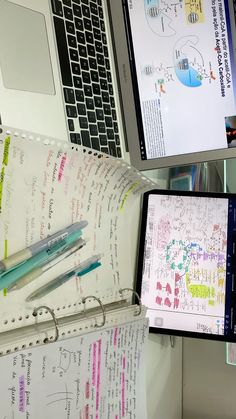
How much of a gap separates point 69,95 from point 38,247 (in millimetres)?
269

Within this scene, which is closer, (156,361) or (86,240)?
(86,240)

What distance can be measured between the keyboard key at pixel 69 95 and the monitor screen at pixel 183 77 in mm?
163

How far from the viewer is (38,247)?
621 millimetres

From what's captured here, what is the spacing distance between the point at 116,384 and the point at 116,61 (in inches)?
22.6

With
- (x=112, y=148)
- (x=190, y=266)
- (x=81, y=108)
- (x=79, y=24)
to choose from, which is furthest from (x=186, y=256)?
(x=79, y=24)

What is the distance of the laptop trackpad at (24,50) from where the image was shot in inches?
25.9

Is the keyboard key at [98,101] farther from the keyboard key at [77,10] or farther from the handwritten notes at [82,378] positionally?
the handwritten notes at [82,378]

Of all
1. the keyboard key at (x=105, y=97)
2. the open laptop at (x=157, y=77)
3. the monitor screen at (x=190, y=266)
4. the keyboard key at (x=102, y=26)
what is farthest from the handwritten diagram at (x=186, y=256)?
the keyboard key at (x=102, y=26)

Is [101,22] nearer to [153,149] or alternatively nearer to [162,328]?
[153,149]

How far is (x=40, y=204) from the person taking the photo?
64cm

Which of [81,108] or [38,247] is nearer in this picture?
[38,247]

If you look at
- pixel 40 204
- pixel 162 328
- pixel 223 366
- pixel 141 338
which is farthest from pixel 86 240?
pixel 223 366

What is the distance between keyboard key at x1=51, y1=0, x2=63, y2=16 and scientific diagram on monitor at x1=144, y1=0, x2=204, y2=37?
18 cm

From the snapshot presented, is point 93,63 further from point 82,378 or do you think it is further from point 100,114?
point 82,378
